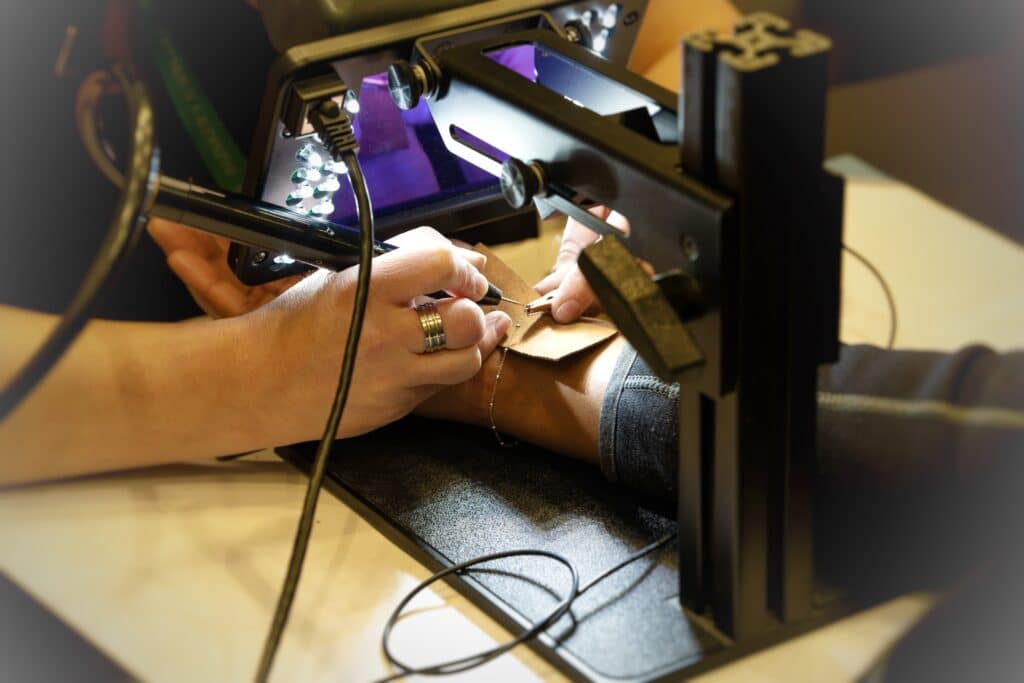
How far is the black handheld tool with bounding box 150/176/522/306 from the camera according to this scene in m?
0.58

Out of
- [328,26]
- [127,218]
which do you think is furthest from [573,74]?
[127,218]

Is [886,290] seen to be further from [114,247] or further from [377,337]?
[114,247]

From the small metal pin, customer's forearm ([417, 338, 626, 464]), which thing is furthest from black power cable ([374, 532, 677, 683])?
the small metal pin

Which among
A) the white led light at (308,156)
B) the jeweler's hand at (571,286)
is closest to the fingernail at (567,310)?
the jeweler's hand at (571,286)

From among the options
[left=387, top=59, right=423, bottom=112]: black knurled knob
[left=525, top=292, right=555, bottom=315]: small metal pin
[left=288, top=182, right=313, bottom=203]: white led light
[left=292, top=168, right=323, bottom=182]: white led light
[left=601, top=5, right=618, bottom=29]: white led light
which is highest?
[left=601, top=5, right=618, bottom=29]: white led light

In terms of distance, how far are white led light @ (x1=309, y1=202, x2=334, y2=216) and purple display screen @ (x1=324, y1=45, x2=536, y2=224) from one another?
0.6 inches

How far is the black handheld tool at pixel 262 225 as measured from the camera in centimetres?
58

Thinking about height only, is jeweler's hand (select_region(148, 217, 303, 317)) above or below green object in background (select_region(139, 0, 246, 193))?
below

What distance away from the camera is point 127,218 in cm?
46

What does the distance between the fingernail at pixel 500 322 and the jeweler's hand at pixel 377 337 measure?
4 cm

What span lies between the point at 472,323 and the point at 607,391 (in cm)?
10

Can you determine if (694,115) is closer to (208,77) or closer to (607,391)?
(607,391)

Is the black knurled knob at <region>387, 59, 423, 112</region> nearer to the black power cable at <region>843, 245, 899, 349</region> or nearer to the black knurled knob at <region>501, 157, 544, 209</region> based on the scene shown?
the black knurled knob at <region>501, 157, 544, 209</region>

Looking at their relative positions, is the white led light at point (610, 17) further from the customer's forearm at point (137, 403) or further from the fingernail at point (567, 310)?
the customer's forearm at point (137, 403)
